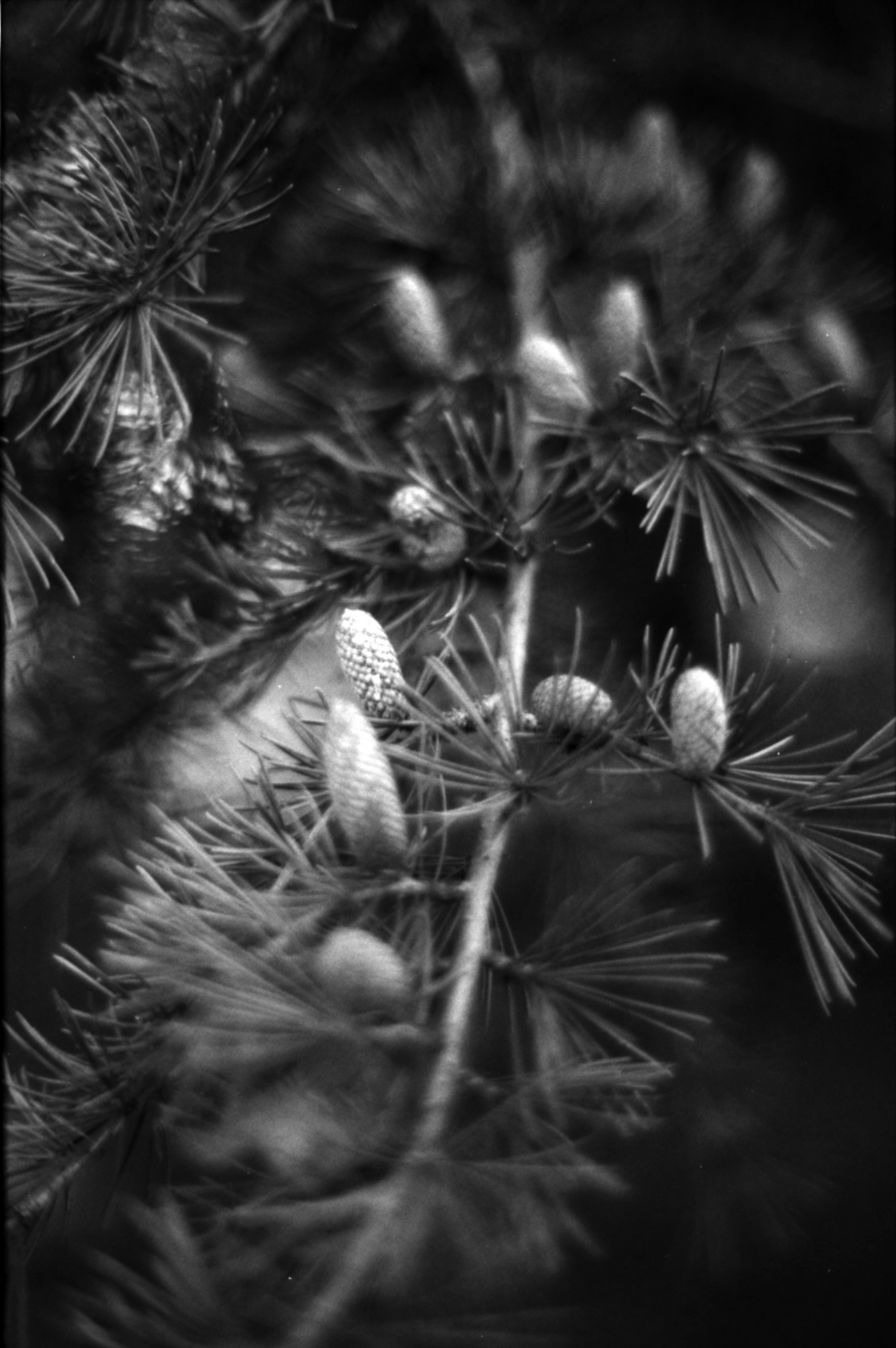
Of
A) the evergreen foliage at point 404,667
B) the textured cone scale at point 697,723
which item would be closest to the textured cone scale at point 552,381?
the evergreen foliage at point 404,667

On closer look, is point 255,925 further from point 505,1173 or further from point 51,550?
point 51,550

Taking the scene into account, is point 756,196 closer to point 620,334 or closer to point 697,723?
point 620,334

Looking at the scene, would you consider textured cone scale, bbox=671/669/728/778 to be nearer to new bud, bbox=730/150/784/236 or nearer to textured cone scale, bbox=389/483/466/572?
textured cone scale, bbox=389/483/466/572

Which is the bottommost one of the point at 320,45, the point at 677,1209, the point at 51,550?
the point at 677,1209

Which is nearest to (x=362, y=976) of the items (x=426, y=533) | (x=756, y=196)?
(x=426, y=533)

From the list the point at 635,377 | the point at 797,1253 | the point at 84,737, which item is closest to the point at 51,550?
the point at 84,737
